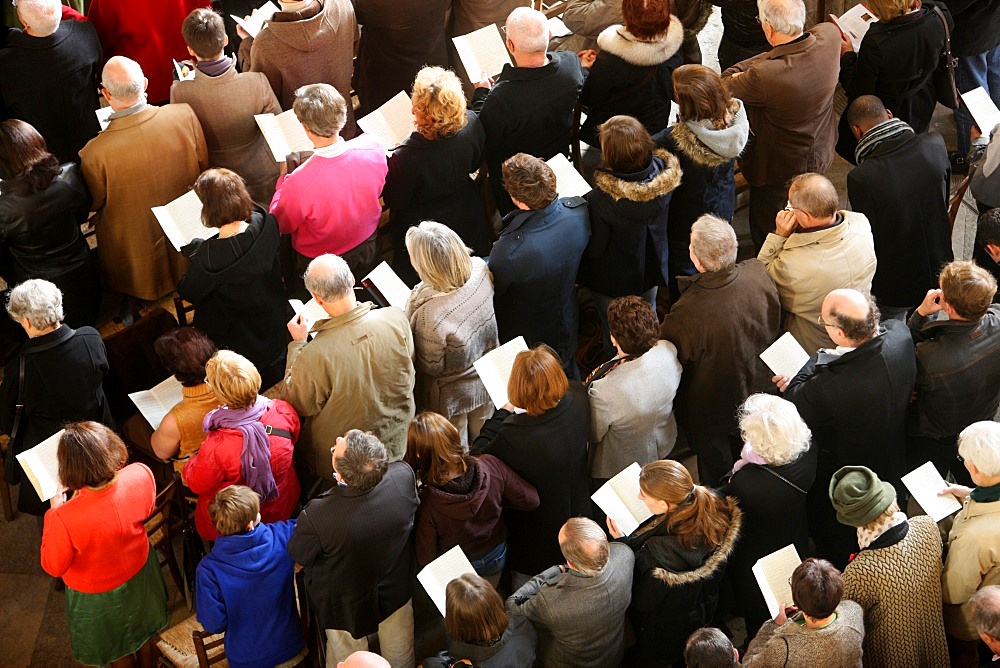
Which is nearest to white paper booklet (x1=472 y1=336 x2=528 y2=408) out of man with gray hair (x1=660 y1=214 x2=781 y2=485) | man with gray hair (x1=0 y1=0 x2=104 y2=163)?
man with gray hair (x1=660 y1=214 x2=781 y2=485)

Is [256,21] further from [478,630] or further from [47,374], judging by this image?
[478,630]

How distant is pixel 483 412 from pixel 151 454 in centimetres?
160

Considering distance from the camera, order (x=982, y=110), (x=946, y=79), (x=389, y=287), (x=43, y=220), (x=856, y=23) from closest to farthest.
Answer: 1. (x=389, y=287)
2. (x=43, y=220)
3. (x=982, y=110)
4. (x=856, y=23)
5. (x=946, y=79)

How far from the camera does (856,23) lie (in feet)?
21.7

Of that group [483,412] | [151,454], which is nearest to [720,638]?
[483,412]

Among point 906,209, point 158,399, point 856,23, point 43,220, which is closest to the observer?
point 158,399

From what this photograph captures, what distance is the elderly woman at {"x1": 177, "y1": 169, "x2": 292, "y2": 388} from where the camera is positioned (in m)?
5.19

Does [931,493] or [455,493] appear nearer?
[455,493]

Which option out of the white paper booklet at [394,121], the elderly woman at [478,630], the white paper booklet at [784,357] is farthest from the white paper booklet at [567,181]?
the elderly woman at [478,630]

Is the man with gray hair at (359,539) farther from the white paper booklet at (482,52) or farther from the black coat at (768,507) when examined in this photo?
the white paper booklet at (482,52)

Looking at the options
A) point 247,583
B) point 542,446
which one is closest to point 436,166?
point 542,446

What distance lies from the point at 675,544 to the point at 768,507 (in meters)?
0.44

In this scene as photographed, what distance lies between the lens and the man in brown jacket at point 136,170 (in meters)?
5.68

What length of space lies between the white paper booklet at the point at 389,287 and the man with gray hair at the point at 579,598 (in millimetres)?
1499
